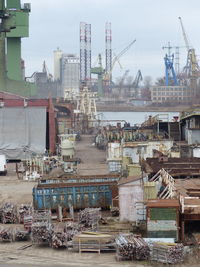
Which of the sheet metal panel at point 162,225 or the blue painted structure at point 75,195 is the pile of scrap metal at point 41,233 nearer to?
the sheet metal panel at point 162,225

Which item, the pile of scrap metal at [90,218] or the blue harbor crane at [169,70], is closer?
Answer: the pile of scrap metal at [90,218]

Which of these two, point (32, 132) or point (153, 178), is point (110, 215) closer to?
→ point (153, 178)

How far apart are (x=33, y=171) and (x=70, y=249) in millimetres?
15967

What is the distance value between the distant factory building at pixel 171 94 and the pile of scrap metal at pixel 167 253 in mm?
166842

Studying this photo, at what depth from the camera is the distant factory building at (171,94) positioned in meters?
184

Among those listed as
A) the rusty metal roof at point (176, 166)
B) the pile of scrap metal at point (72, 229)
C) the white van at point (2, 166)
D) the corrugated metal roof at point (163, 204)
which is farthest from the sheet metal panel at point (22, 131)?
the corrugated metal roof at point (163, 204)

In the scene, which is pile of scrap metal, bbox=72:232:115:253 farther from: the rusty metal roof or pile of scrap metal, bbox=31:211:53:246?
the rusty metal roof

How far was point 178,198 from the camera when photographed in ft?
59.5

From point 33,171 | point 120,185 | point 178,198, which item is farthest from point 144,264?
point 33,171

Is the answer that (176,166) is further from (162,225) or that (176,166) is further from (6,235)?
(6,235)

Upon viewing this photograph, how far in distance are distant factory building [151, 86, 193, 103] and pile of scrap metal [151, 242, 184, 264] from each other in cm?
16684

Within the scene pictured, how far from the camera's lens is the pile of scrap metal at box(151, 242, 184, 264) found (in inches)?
606

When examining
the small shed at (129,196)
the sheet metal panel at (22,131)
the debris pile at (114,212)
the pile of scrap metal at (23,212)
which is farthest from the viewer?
the sheet metal panel at (22,131)

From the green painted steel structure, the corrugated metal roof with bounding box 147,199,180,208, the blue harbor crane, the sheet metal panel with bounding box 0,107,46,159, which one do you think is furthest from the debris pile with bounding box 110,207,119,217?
the blue harbor crane
